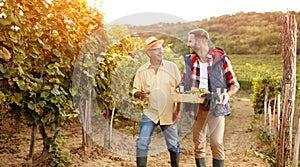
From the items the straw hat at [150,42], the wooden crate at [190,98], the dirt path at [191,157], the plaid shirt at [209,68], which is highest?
the straw hat at [150,42]

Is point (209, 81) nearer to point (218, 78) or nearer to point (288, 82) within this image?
point (218, 78)

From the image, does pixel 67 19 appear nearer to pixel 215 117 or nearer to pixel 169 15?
pixel 169 15

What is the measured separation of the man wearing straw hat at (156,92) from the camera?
9.54 ft

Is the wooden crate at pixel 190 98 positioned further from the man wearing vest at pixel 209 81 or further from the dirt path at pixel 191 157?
the dirt path at pixel 191 157

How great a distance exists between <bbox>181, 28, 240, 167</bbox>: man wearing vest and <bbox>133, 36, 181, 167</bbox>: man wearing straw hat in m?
0.14

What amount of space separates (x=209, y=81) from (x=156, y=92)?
→ 43cm

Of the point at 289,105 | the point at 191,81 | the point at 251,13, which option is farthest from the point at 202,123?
the point at 251,13

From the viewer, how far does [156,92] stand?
2.92 m

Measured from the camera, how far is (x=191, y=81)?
296 cm

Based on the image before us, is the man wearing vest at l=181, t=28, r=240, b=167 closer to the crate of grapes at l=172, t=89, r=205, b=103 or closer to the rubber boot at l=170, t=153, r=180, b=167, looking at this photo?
the crate of grapes at l=172, t=89, r=205, b=103

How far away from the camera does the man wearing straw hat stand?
2908 mm

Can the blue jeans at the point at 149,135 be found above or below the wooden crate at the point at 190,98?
below

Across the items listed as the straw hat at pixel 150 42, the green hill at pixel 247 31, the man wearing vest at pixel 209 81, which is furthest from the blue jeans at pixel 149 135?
the green hill at pixel 247 31

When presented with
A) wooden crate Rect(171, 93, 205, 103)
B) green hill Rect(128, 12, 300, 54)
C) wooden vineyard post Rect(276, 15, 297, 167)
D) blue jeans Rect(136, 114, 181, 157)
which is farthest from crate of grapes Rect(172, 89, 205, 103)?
green hill Rect(128, 12, 300, 54)
